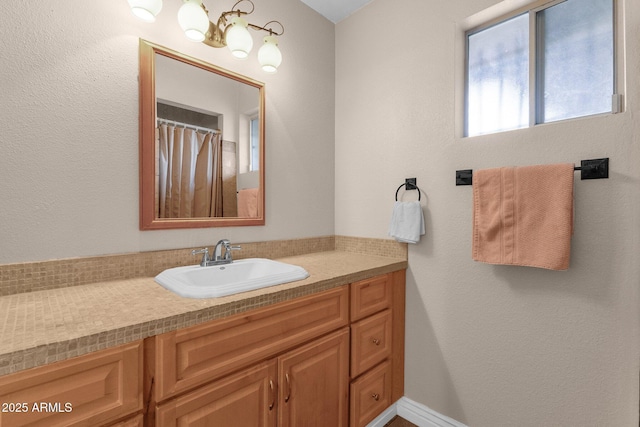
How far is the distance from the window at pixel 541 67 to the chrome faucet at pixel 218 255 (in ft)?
4.53

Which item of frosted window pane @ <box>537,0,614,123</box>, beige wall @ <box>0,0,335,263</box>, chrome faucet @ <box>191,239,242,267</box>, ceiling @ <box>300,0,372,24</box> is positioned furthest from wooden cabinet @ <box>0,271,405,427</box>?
ceiling @ <box>300,0,372,24</box>

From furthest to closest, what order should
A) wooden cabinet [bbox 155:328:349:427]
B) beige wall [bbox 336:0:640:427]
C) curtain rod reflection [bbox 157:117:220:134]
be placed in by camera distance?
curtain rod reflection [bbox 157:117:220:134]
beige wall [bbox 336:0:640:427]
wooden cabinet [bbox 155:328:349:427]

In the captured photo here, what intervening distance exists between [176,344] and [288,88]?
60.0 inches

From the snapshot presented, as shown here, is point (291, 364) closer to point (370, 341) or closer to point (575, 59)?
point (370, 341)

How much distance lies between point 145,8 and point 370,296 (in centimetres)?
156

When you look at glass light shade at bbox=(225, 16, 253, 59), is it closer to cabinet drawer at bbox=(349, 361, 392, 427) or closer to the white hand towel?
the white hand towel

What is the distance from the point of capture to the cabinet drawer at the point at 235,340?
2.76 feet

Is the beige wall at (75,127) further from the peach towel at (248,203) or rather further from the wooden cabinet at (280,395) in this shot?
the wooden cabinet at (280,395)

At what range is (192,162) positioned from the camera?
57.7 inches

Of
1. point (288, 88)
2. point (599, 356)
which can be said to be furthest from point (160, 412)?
point (288, 88)

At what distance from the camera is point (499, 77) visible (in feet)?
5.00

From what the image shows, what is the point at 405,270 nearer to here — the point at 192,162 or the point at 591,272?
the point at 591,272

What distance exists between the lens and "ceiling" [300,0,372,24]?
190 centimetres

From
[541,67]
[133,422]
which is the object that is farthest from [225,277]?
[541,67]
